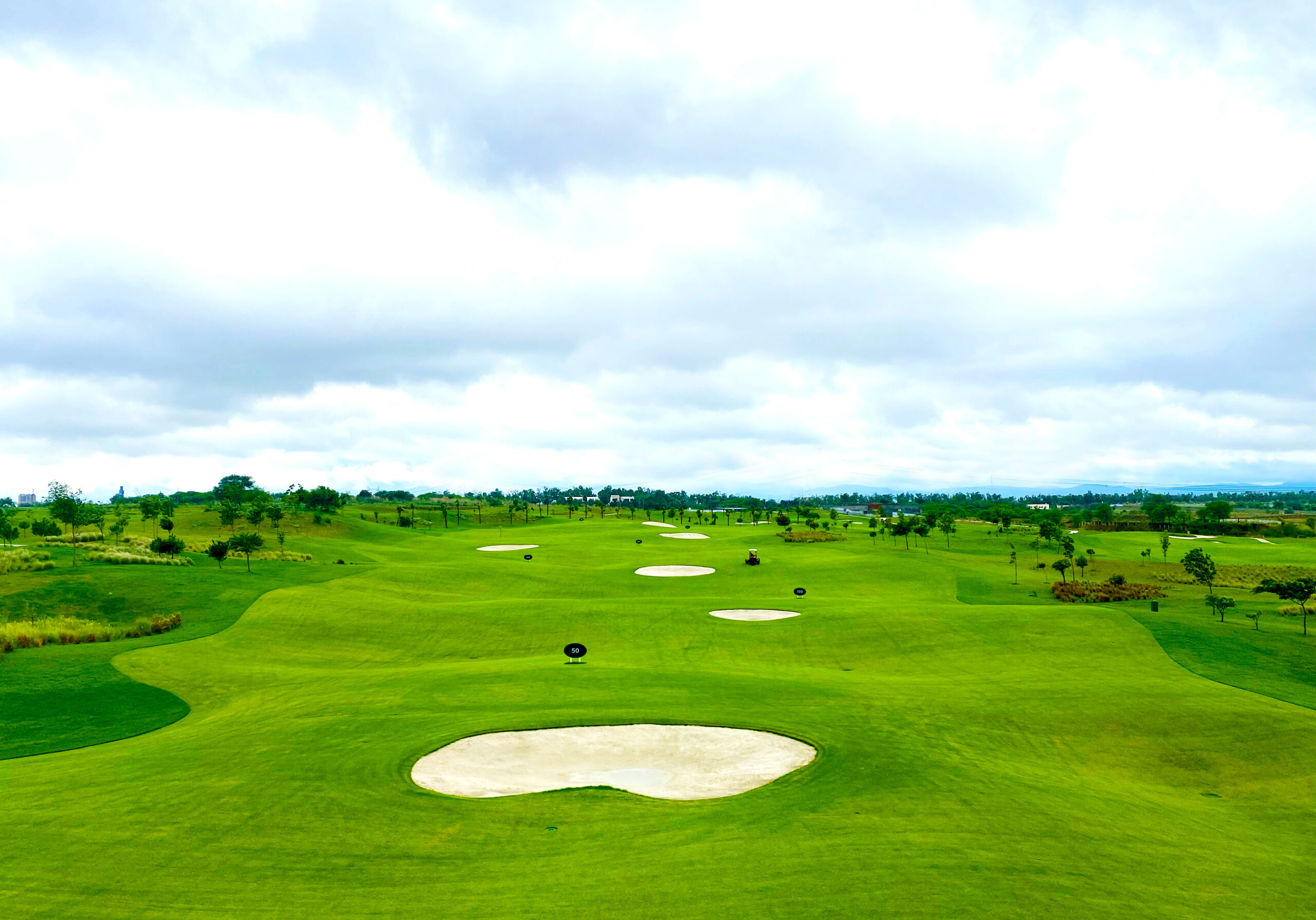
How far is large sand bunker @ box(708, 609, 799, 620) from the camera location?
4156cm

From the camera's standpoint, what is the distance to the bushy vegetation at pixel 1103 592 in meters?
49.2

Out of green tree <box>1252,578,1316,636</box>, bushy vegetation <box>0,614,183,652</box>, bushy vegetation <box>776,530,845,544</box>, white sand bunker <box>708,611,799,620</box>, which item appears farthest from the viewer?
bushy vegetation <box>776,530,845,544</box>

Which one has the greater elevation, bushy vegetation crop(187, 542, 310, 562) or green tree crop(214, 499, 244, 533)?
green tree crop(214, 499, 244, 533)

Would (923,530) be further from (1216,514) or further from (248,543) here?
(1216,514)

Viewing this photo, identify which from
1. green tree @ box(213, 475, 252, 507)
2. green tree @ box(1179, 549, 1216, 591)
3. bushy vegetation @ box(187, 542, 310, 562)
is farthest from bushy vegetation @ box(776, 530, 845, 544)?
green tree @ box(213, 475, 252, 507)

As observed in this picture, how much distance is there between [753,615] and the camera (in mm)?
42844

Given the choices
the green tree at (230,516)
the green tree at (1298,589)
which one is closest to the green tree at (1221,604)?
the green tree at (1298,589)

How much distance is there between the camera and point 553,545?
82438 millimetres

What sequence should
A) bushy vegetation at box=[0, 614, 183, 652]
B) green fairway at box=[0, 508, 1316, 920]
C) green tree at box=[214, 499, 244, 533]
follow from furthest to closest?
green tree at box=[214, 499, 244, 533]
bushy vegetation at box=[0, 614, 183, 652]
green fairway at box=[0, 508, 1316, 920]

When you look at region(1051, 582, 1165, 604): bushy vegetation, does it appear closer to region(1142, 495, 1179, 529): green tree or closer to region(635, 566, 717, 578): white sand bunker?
region(635, 566, 717, 578): white sand bunker

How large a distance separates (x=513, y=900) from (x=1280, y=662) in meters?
34.7

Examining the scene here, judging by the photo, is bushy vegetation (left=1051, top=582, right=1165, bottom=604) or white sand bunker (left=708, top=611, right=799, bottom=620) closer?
white sand bunker (left=708, top=611, right=799, bottom=620)

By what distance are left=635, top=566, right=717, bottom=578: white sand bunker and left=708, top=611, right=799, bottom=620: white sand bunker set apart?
16.2 metres

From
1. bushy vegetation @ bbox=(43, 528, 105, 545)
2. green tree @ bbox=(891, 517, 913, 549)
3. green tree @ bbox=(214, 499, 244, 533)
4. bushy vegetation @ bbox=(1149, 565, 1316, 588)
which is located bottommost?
bushy vegetation @ bbox=(1149, 565, 1316, 588)
